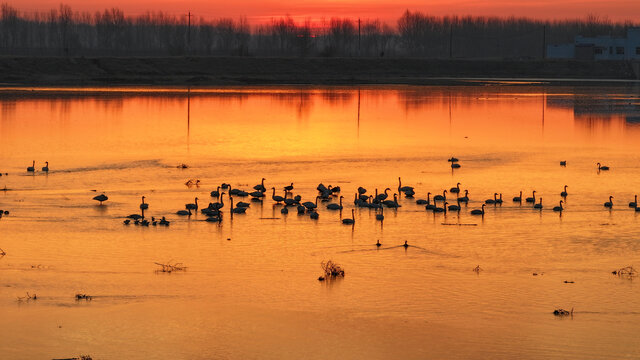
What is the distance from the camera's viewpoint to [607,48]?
18750 centimetres

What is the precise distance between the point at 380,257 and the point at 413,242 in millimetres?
2326

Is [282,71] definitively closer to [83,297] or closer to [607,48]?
[607,48]

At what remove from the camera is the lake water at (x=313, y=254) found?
21.3 m

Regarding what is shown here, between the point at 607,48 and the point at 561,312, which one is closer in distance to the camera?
the point at 561,312

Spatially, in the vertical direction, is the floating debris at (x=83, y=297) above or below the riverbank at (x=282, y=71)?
below

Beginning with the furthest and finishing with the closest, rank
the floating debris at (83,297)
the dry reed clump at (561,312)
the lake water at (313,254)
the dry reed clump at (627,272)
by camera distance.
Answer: the dry reed clump at (627,272)
the floating debris at (83,297)
the dry reed clump at (561,312)
the lake water at (313,254)

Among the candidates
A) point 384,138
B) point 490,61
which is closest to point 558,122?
point 384,138

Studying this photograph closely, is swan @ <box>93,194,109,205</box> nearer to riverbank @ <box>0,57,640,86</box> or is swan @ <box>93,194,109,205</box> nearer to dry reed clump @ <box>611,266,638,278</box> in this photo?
dry reed clump @ <box>611,266,638,278</box>

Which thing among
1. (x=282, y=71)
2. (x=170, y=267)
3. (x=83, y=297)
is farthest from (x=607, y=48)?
(x=83, y=297)

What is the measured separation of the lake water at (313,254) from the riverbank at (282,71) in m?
66.6

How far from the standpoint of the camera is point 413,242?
30.7 m

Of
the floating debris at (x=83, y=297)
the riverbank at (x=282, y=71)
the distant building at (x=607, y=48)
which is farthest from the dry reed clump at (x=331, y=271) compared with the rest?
the distant building at (x=607, y=48)

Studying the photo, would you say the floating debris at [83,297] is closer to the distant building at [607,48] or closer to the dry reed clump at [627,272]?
the dry reed clump at [627,272]

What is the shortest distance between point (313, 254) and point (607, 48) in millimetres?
169274
